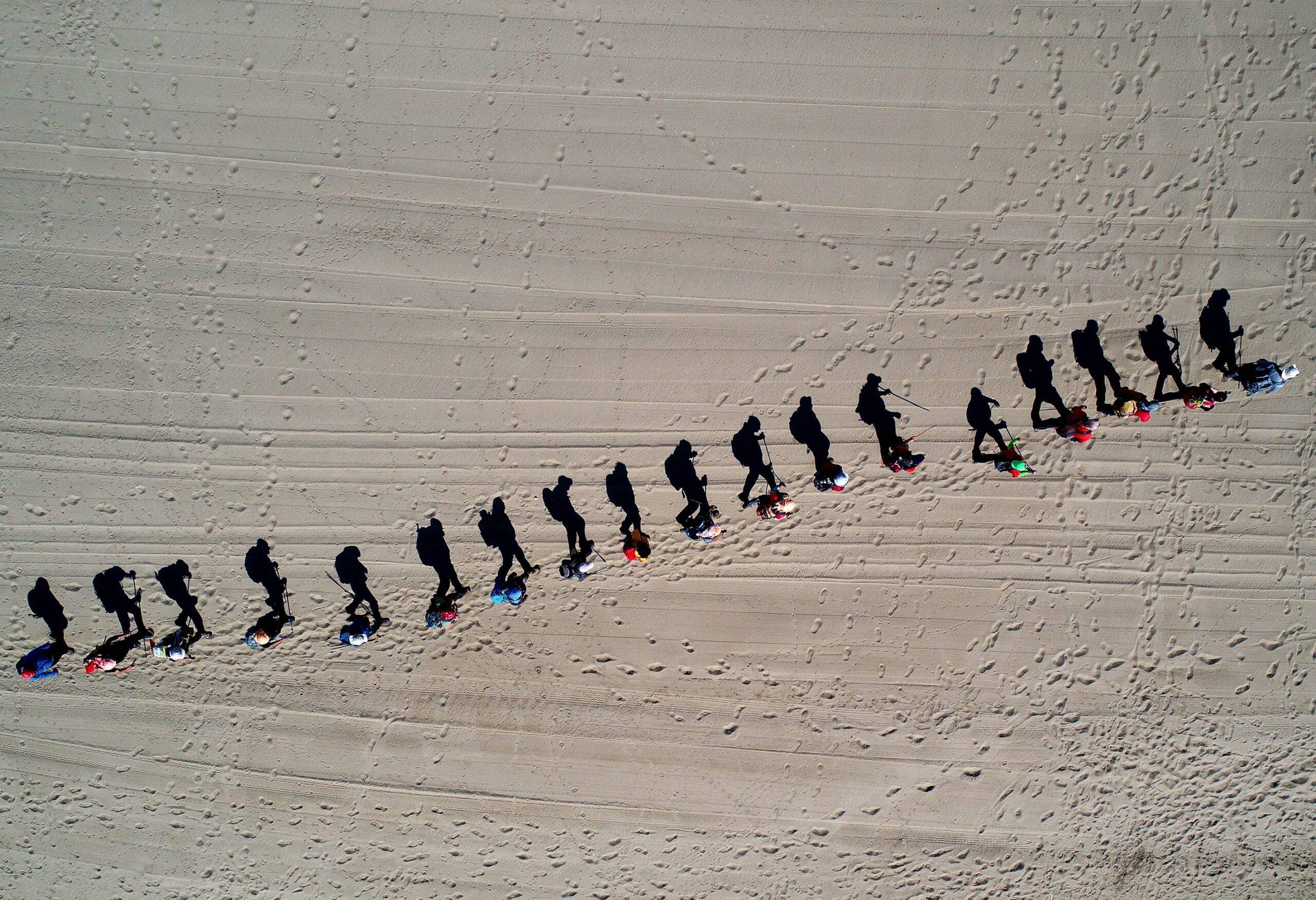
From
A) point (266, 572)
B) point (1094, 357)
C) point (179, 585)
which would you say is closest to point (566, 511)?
point (266, 572)

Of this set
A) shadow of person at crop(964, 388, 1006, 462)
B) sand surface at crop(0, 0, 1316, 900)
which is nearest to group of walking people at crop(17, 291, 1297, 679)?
shadow of person at crop(964, 388, 1006, 462)

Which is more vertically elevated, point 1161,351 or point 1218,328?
point 1218,328

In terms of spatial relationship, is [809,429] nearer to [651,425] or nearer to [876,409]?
[876,409]

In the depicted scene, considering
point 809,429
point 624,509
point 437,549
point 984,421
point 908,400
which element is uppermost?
point 908,400

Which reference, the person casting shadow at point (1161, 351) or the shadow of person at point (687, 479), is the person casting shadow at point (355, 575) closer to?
the shadow of person at point (687, 479)

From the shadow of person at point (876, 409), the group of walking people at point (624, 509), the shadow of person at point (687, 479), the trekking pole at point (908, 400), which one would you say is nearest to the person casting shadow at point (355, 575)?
the group of walking people at point (624, 509)

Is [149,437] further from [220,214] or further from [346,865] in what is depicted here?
[346,865]
